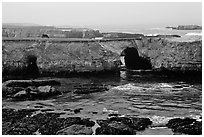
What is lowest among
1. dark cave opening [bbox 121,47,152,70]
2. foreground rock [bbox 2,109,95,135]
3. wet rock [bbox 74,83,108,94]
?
foreground rock [bbox 2,109,95,135]

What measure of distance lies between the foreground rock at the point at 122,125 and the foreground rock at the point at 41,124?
1041mm

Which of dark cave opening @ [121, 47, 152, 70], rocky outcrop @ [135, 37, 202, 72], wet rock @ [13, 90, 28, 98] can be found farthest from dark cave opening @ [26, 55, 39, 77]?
rocky outcrop @ [135, 37, 202, 72]

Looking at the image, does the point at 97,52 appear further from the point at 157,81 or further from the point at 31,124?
the point at 31,124

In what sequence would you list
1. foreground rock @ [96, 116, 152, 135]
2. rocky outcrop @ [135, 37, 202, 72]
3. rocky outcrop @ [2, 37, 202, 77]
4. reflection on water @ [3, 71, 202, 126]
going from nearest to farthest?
foreground rock @ [96, 116, 152, 135]
reflection on water @ [3, 71, 202, 126]
rocky outcrop @ [135, 37, 202, 72]
rocky outcrop @ [2, 37, 202, 77]

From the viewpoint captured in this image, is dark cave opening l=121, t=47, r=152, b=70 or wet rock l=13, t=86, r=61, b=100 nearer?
wet rock l=13, t=86, r=61, b=100

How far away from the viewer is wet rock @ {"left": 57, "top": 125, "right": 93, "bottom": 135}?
24.3 meters

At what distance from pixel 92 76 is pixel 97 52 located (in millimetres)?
5349

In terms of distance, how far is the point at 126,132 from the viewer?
2472 cm

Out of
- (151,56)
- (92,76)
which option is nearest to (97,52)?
(92,76)

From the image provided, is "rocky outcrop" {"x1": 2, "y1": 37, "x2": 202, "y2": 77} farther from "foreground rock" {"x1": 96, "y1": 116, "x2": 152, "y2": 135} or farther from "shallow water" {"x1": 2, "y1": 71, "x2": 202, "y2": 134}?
"foreground rock" {"x1": 96, "y1": 116, "x2": 152, "y2": 135}

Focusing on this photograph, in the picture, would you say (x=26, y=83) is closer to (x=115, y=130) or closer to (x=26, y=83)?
(x=26, y=83)

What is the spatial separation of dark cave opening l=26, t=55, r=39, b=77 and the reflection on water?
7.47m

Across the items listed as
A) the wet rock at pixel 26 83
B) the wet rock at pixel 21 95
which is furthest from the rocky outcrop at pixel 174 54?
the wet rock at pixel 21 95

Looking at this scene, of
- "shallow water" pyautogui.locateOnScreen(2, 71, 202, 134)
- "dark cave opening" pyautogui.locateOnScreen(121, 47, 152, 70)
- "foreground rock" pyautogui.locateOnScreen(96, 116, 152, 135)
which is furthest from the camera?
"dark cave opening" pyautogui.locateOnScreen(121, 47, 152, 70)
